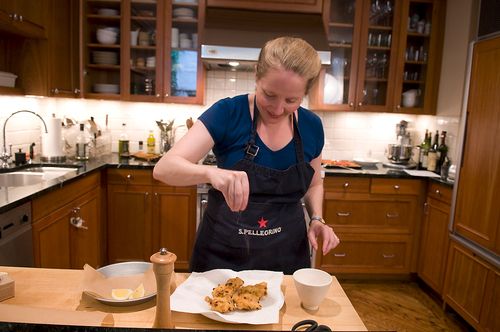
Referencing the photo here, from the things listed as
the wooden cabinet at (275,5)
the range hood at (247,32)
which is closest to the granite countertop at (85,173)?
the range hood at (247,32)

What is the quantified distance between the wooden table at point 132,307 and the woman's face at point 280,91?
508mm

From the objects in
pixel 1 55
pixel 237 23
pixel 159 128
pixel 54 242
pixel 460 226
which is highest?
pixel 237 23

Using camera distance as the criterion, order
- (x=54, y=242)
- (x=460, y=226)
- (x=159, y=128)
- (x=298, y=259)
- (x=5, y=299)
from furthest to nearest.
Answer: (x=159, y=128)
(x=460, y=226)
(x=54, y=242)
(x=298, y=259)
(x=5, y=299)

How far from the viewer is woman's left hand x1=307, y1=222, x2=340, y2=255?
1199mm

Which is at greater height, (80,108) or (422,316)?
(80,108)

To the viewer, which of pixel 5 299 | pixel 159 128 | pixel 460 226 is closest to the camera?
pixel 5 299

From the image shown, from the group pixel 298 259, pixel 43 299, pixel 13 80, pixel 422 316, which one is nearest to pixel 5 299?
pixel 43 299

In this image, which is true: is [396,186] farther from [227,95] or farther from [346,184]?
[227,95]

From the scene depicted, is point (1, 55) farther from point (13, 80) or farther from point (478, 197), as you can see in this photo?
point (478, 197)

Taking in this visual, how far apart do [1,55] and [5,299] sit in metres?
2.43

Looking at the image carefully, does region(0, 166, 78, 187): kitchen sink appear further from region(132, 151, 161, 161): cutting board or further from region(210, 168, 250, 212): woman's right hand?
region(210, 168, 250, 212): woman's right hand

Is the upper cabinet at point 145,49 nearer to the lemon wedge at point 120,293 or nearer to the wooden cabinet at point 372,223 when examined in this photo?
the wooden cabinet at point 372,223

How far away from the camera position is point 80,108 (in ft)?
11.8

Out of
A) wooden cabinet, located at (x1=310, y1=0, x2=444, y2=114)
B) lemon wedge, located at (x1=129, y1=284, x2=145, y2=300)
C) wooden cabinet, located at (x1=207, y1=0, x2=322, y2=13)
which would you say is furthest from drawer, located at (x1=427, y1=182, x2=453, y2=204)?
lemon wedge, located at (x1=129, y1=284, x2=145, y2=300)
